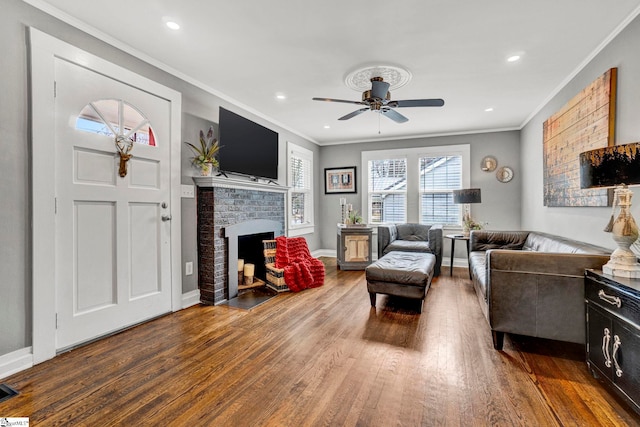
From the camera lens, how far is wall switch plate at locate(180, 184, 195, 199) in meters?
3.19

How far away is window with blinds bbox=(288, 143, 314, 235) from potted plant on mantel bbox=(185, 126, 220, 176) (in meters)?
1.94

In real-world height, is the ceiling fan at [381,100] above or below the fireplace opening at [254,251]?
above

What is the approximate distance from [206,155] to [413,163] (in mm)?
3966

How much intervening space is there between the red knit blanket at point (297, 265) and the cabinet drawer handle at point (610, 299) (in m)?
2.89

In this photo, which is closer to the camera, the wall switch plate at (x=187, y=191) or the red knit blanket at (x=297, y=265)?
the wall switch plate at (x=187, y=191)

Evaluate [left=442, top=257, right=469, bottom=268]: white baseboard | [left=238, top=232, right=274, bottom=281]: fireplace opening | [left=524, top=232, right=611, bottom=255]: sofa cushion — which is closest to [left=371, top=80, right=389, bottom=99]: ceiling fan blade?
[left=524, top=232, right=611, bottom=255]: sofa cushion

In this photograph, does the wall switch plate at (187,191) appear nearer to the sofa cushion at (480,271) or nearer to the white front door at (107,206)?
the white front door at (107,206)

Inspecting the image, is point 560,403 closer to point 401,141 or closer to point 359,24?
point 359,24

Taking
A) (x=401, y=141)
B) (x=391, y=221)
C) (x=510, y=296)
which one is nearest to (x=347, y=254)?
(x=391, y=221)

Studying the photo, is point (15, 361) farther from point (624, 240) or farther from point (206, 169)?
point (624, 240)

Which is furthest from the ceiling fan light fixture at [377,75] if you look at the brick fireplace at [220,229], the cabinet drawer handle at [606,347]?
the cabinet drawer handle at [606,347]

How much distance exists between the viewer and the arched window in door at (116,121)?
2.38m

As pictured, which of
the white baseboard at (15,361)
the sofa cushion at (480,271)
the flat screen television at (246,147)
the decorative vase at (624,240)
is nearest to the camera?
the decorative vase at (624,240)

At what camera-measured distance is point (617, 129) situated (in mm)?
2309
